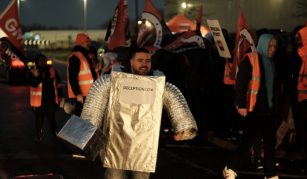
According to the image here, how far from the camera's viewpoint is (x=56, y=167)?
8.48 m

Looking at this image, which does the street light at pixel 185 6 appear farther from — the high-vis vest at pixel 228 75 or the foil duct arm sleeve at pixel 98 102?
the foil duct arm sleeve at pixel 98 102

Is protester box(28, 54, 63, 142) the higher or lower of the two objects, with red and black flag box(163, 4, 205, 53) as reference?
lower

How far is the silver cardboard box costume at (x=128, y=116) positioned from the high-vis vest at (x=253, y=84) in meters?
1.96

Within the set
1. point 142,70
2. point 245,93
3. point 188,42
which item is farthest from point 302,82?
point 188,42

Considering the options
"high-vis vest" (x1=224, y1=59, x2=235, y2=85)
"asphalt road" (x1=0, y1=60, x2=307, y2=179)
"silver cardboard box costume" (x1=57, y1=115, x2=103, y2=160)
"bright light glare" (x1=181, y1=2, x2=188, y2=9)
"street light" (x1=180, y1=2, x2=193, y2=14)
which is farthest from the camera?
"street light" (x1=180, y1=2, x2=193, y2=14)

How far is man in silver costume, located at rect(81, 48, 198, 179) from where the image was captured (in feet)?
17.0

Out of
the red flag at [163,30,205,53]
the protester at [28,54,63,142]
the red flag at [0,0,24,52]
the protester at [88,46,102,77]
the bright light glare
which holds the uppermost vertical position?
the bright light glare

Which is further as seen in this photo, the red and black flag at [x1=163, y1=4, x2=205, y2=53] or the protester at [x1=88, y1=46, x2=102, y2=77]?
the red and black flag at [x1=163, y1=4, x2=205, y2=53]

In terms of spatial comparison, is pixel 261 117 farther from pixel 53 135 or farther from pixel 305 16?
pixel 305 16

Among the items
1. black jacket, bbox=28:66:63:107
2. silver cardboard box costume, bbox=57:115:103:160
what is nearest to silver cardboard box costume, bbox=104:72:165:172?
silver cardboard box costume, bbox=57:115:103:160

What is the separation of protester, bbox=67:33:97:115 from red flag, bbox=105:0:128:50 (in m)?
2.28

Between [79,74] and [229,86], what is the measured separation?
2.28 metres

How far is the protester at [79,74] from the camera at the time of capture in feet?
30.0

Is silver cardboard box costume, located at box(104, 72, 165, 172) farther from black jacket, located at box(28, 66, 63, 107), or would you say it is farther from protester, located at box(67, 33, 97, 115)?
black jacket, located at box(28, 66, 63, 107)
